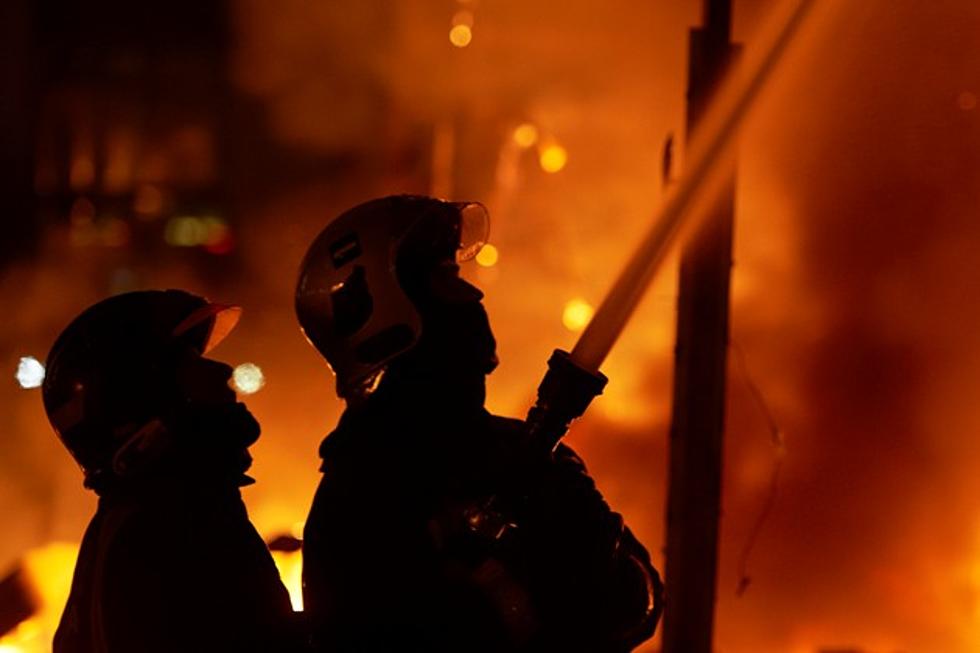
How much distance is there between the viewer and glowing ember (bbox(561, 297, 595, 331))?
7.28 m

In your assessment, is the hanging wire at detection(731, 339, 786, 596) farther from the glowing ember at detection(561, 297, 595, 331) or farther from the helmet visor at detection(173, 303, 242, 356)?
the helmet visor at detection(173, 303, 242, 356)

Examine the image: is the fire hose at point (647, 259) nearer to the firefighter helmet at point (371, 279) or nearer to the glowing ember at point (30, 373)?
the firefighter helmet at point (371, 279)

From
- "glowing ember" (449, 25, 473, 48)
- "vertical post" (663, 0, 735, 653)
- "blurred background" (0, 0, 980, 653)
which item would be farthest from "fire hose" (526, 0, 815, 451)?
"glowing ember" (449, 25, 473, 48)

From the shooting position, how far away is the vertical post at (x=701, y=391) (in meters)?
4.42

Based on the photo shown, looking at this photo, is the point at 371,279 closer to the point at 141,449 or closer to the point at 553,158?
the point at 141,449

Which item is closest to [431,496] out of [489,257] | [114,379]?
[114,379]

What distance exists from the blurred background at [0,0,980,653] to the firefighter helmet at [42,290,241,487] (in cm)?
237

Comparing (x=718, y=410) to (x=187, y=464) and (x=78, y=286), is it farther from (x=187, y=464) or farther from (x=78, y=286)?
(x=78, y=286)

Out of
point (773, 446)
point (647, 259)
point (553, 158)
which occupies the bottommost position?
point (647, 259)

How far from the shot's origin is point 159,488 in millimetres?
2781

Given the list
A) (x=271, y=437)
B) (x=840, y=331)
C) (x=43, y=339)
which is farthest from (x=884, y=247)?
(x=43, y=339)

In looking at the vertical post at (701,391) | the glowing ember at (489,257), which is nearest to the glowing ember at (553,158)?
the glowing ember at (489,257)

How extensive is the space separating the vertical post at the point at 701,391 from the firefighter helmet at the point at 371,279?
176cm

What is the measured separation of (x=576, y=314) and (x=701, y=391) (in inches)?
113
